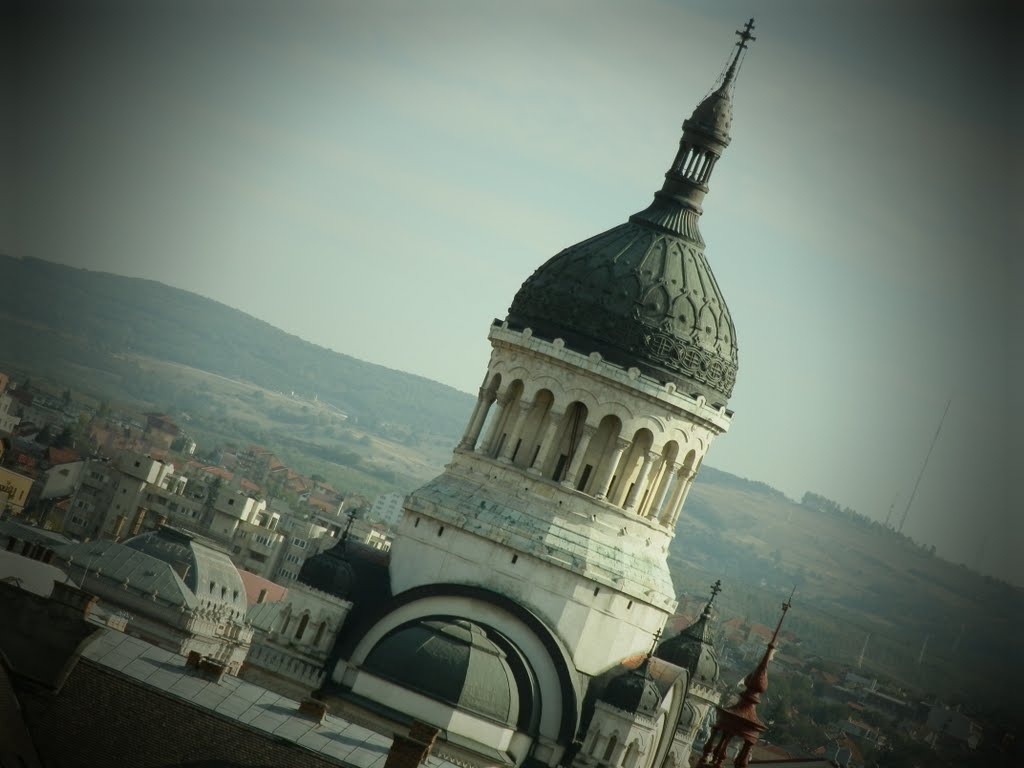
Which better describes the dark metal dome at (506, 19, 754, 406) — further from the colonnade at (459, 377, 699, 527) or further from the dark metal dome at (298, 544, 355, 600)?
the dark metal dome at (298, 544, 355, 600)

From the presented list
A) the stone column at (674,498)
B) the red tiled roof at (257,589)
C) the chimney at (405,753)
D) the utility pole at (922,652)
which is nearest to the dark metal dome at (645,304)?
the stone column at (674,498)

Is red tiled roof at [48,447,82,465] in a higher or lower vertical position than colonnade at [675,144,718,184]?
lower

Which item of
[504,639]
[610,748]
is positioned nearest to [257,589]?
[504,639]

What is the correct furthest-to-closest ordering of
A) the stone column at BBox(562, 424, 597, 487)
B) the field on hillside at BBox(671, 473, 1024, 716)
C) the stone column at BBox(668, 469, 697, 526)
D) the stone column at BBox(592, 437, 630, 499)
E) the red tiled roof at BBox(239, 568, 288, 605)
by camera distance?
the red tiled roof at BBox(239, 568, 288, 605)
the field on hillside at BBox(671, 473, 1024, 716)
the stone column at BBox(668, 469, 697, 526)
the stone column at BBox(592, 437, 630, 499)
the stone column at BBox(562, 424, 597, 487)

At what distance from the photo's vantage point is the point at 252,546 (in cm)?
17388

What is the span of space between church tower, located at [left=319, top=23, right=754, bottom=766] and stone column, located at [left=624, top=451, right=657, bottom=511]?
0.04 meters

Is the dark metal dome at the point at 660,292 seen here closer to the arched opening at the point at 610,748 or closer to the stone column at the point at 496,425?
the stone column at the point at 496,425

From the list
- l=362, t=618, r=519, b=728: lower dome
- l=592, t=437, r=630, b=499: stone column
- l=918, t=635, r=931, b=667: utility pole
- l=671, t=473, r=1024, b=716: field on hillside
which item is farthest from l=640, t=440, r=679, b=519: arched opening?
l=918, t=635, r=931, b=667: utility pole

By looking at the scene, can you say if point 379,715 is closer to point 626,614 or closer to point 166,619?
point 626,614

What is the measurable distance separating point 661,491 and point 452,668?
816 centimetres

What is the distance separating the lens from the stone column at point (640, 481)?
50.7m

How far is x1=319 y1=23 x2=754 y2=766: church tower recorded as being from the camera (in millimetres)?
47781

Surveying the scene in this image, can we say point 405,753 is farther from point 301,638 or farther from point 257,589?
point 257,589

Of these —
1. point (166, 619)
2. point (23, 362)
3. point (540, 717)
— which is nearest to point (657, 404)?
point (540, 717)
